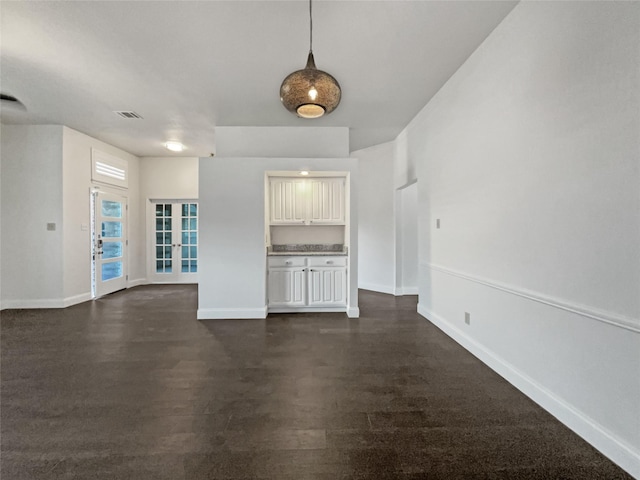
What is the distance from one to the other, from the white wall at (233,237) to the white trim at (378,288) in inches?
70.4

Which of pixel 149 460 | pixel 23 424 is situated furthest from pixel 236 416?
pixel 23 424

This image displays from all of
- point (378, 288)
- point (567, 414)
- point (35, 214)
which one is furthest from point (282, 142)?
point (567, 414)

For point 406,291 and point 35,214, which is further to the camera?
point 406,291

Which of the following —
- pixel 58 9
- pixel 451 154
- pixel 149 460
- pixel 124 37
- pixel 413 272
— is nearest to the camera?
pixel 149 460

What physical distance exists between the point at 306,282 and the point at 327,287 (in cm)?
34

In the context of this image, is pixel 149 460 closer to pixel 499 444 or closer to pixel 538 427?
pixel 499 444

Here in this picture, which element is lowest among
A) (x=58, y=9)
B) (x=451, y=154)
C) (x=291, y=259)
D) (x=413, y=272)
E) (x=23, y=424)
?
(x=23, y=424)

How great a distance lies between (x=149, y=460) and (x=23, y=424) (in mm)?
1068

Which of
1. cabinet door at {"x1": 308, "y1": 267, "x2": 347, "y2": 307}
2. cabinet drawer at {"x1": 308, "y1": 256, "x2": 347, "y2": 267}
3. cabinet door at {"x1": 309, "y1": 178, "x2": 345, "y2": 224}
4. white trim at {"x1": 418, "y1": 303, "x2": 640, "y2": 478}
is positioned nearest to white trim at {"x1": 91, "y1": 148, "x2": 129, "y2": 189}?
cabinet door at {"x1": 309, "y1": 178, "x2": 345, "y2": 224}

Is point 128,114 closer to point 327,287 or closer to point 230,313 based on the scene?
point 230,313

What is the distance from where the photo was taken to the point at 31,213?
16.0 ft

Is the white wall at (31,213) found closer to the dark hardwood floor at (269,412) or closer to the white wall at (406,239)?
the dark hardwood floor at (269,412)

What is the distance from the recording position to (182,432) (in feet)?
6.08

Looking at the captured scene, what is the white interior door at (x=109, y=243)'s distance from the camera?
225 inches
